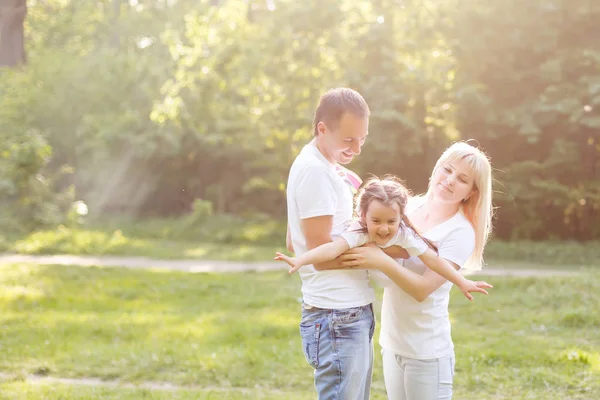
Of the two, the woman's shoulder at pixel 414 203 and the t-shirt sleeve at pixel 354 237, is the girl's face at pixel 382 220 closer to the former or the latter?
the t-shirt sleeve at pixel 354 237

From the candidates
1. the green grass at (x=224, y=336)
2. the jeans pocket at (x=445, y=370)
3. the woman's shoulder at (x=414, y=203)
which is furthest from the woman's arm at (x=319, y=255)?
the green grass at (x=224, y=336)

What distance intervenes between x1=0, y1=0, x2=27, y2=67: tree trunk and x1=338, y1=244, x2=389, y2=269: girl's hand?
34.0 ft

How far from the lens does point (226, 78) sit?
73.3 feet

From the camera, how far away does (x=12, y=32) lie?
1434cm

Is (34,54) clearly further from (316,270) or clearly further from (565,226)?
(316,270)

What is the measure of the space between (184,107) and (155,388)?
17.7 meters

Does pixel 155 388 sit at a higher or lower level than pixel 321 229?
lower

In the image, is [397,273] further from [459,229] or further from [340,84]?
[340,84]

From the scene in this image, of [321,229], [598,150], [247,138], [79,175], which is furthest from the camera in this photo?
[79,175]

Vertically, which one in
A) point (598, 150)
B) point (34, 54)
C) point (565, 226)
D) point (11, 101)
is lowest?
point (565, 226)

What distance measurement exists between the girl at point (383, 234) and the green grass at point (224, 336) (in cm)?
307

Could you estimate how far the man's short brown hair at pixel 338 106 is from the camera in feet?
10.7

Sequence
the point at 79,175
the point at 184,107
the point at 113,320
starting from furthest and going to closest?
the point at 79,175, the point at 184,107, the point at 113,320

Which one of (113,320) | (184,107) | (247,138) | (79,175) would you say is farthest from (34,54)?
(113,320)
